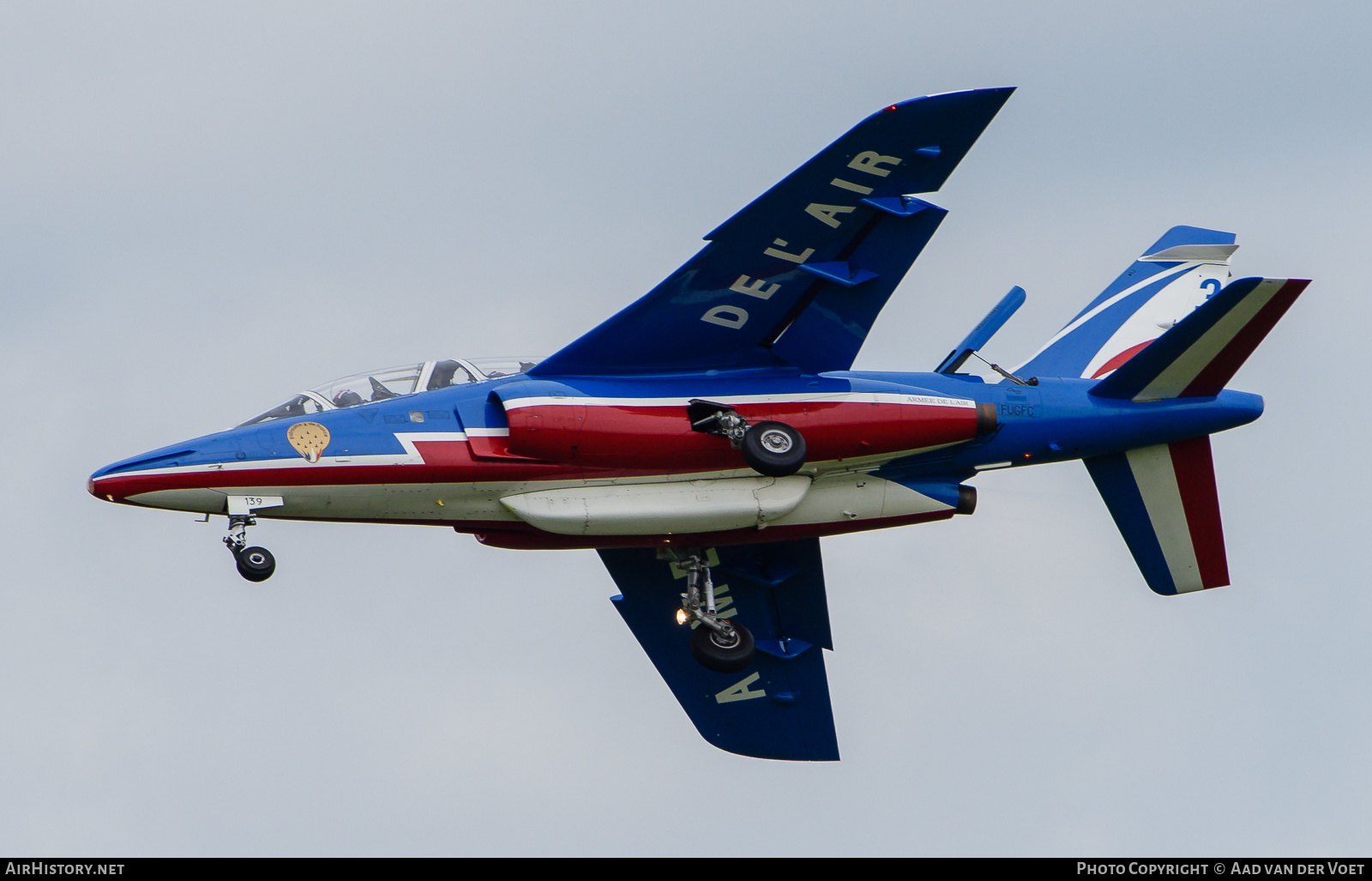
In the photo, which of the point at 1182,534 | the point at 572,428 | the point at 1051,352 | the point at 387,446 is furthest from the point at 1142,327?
the point at 387,446

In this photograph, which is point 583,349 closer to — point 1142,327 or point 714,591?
point 714,591

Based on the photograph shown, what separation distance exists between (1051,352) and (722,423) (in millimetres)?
6405

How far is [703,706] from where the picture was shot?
91.5 ft

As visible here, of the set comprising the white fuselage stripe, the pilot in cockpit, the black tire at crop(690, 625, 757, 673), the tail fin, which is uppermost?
the tail fin

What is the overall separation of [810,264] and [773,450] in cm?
254

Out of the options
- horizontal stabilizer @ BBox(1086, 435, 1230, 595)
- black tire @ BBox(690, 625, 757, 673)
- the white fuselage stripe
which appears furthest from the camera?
horizontal stabilizer @ BBox(1086, 435, 1230, 595)

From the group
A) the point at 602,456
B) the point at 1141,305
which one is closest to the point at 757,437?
the point at 602,456

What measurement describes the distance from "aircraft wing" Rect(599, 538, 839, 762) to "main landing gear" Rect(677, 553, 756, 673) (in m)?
2.03

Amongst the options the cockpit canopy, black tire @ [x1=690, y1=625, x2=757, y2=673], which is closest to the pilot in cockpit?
the cockpit canopy

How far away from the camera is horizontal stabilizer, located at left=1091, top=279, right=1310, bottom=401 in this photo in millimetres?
22938

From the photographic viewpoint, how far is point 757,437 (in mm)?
21578

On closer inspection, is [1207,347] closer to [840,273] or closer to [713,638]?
[840,273]

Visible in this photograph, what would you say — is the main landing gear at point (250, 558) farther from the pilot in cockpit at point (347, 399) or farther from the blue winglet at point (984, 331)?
the blue winglet at point (984, 331)

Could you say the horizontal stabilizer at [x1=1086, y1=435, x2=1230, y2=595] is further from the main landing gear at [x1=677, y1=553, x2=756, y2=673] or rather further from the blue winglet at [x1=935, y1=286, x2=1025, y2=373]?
the main landing gear at [x1=677, y1=553, x2=756, y2=673]
